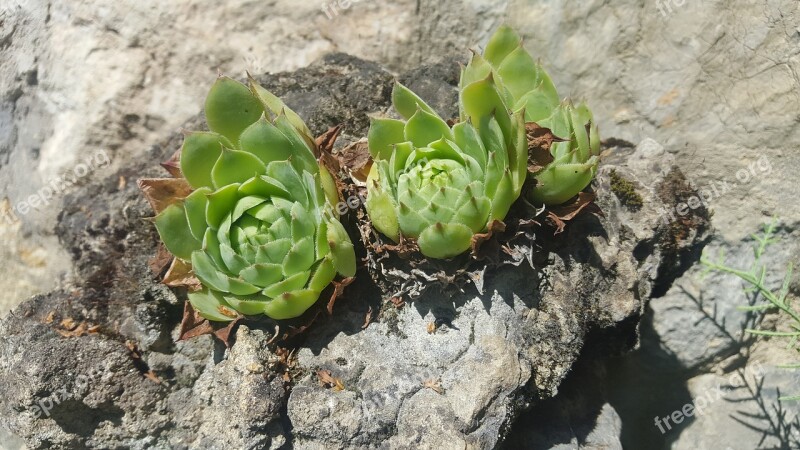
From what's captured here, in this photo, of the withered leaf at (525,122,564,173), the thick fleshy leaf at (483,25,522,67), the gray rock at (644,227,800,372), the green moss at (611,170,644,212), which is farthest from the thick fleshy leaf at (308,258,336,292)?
the gray rock at (644,227,800,372)

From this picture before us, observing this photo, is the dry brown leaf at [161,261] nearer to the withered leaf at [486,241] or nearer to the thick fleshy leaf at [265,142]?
the thick fleshy leaf at [265,142]

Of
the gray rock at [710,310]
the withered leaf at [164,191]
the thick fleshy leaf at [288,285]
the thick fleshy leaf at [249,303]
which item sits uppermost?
the withered leaf at [164,191]

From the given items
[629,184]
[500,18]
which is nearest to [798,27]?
[629,184]

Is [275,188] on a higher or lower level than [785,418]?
higher

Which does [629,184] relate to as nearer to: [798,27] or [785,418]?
[798,27]

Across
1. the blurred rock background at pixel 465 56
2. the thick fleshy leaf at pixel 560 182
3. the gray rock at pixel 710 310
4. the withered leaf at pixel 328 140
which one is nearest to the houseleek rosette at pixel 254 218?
the withered leaf at pixel 328 140
